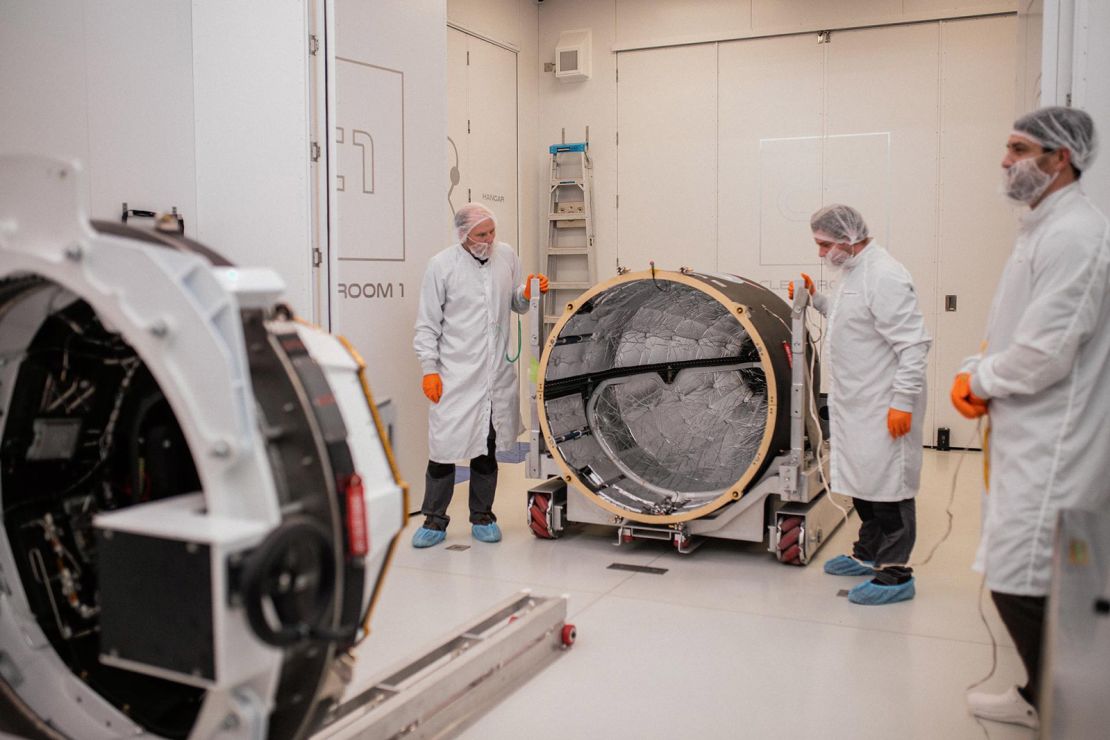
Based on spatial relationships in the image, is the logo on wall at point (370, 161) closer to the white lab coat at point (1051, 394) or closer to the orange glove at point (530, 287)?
the orange glove at point (530, 287)

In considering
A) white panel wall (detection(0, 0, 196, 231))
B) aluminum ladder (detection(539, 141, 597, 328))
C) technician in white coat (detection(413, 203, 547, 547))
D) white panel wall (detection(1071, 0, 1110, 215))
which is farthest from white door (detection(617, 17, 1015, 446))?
white panel wall (detection(0, 0, 196, 231))

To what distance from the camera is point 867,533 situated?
4160 millimetres

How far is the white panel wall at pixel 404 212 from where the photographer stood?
481 centimetres

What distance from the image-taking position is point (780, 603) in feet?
12.6

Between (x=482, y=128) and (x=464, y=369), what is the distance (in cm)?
324

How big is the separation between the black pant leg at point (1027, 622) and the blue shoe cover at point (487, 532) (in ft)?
8.58

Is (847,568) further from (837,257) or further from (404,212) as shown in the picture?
(404,212)

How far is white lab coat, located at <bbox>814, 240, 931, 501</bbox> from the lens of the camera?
12.2 ft

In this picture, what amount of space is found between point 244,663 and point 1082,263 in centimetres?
209

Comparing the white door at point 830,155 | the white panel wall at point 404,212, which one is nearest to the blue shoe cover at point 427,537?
the white panel wall at point 404,212

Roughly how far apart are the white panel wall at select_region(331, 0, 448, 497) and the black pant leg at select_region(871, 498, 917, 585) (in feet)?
8.04

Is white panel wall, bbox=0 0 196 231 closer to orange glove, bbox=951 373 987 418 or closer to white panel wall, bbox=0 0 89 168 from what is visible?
white panel wall, bbox=0 0 89 168

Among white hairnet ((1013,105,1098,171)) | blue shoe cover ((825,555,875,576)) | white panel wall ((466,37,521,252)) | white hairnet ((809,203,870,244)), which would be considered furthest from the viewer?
white panel wall ((466,37,521,252))

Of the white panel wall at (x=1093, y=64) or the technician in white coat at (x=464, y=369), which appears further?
the technician in white coat at (x=464, y=369)
